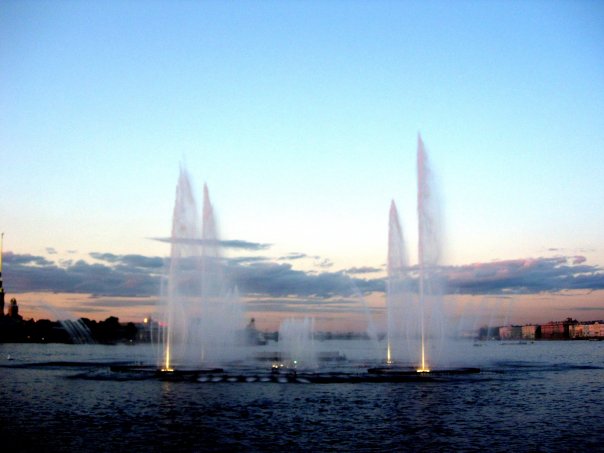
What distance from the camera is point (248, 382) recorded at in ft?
187

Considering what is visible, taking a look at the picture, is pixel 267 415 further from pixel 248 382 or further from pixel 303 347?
pixel 303 347

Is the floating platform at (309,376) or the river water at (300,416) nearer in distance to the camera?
the river water at (300,416)

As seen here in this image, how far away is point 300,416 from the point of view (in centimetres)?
3666

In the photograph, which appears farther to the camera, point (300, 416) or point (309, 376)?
point (309, 376)

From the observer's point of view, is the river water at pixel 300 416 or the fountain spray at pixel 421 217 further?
the fountain spray at pixel 421 217

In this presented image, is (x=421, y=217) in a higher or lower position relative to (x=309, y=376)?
higher

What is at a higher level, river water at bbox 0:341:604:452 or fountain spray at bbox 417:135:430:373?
fountain spray at bbox 417:135:430:373

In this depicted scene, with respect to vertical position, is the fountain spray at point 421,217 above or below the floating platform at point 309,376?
above

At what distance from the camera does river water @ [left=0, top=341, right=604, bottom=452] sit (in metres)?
28.9

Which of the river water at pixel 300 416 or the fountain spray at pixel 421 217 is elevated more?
the fountain spray at pixel 421 217

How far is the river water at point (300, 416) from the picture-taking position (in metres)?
28.9

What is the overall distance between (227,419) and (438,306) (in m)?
28.1

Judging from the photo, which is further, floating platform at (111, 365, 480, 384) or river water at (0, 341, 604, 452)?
floating platform at (111, 365, 480, 384)

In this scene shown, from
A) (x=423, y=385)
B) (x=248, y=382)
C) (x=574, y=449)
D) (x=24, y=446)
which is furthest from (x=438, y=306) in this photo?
(x=24, y=446)
